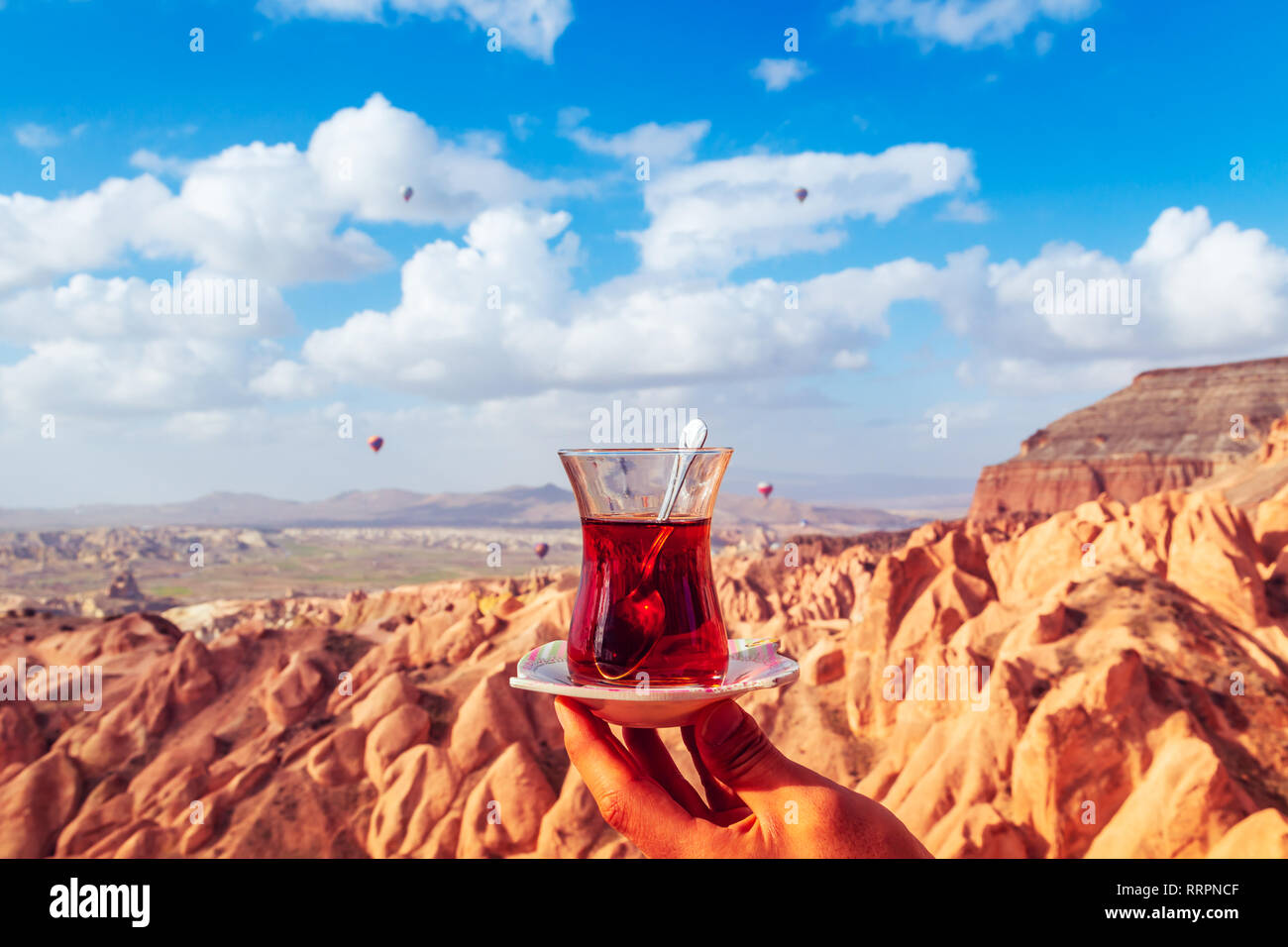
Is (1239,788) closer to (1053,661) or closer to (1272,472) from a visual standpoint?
(1053,661)

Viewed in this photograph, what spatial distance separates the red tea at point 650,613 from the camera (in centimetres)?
261

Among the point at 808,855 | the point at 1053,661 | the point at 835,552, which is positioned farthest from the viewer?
the point at 835,552

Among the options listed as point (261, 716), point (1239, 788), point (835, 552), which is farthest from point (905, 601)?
point (835, 552)

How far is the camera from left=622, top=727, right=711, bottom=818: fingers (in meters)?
2.84

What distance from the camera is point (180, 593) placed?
Result: 90812 mm

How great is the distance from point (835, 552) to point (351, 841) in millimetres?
34718

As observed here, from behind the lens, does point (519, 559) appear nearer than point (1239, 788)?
No

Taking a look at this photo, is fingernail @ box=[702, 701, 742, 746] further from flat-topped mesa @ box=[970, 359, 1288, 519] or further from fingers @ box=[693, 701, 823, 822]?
flat-topped mesa @ box=[970, 359, 1288, 519]

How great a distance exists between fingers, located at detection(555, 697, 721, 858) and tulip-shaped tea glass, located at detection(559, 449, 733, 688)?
0.48ft

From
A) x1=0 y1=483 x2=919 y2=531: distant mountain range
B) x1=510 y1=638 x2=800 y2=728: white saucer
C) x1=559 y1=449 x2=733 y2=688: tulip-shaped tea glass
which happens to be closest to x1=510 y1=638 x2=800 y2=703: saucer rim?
x1=510 y1=638 x2=800 y2=728: white saucer

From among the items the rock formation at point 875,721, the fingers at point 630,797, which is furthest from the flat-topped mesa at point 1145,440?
the fingers at point 630,797

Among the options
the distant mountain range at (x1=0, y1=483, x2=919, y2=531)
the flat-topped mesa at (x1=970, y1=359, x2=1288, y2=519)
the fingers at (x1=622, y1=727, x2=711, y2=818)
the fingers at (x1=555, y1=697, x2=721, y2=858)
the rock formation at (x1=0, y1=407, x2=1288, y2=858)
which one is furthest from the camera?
the distant mountain range at (x1=0, y1=483, x2=919, y2=531)

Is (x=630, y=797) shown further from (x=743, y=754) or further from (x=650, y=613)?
(x=650, y=613)

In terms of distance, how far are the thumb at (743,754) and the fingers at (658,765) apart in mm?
264
